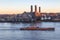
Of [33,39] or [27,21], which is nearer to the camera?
[33,39]

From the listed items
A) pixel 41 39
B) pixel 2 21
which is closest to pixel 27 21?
pixel 2 21

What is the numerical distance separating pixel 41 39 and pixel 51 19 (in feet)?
202

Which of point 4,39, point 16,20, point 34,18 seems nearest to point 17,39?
point 4,39

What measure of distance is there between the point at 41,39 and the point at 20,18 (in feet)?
197

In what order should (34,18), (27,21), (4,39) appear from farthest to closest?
(27,21) < (34,18) < (4,39)

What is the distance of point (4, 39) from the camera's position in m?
31.4

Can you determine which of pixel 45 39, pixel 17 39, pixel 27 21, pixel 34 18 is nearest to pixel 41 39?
pixel 45 39

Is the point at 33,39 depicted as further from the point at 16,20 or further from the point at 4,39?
the point at 16,20

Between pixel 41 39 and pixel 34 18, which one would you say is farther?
pixel 34 18

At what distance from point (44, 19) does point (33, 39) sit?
197 feet

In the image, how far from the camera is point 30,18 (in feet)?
287

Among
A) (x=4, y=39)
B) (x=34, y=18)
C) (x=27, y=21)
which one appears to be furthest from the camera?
(x=27, y=21)

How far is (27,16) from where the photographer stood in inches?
3526

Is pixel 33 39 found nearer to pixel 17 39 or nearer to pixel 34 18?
pixel 17 39
